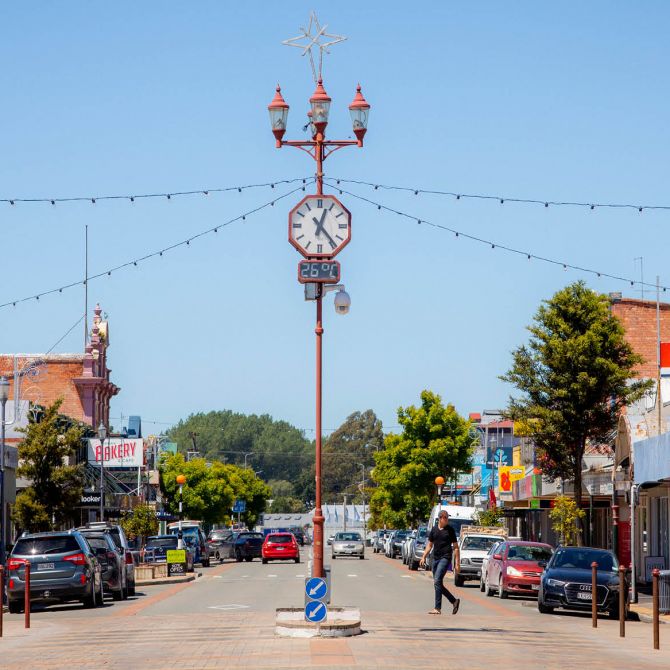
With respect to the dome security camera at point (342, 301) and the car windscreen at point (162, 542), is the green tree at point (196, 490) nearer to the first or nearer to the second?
the car windscreen at point (162, 542)

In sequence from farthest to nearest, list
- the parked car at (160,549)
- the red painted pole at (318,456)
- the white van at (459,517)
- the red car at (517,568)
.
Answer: the white van at (459,517) → the parked car at (160,549) → the red car at (517,568) → the red painted pole at (318,456)

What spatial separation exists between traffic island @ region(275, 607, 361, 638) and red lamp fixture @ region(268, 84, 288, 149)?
6875 millimetres

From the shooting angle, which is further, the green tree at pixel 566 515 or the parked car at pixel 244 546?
the parked car at pixel 244 546

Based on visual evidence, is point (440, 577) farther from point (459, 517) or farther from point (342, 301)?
point (459, 517)

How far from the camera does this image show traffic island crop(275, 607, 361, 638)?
63.4 feet

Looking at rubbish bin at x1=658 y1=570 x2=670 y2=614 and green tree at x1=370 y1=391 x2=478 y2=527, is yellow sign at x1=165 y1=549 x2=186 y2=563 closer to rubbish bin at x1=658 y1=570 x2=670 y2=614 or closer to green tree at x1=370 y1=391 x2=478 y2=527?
rubbish bin at x1=658 y1=570 x2=670 y2=614

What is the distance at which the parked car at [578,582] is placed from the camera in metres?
28.1

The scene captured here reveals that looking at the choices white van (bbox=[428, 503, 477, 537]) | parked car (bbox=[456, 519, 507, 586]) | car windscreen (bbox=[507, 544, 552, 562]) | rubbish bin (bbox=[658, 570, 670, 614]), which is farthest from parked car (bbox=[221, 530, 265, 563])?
rubbish bin (bbox=[658, 570, 670, 614])

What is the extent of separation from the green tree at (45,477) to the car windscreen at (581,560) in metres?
27.0

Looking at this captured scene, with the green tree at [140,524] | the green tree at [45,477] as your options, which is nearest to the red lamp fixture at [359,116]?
the green tree at [45,477]

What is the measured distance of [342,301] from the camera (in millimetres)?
20562

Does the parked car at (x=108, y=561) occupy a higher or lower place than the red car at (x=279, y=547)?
higher

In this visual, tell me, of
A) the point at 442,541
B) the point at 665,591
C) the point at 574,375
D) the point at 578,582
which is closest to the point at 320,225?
the point at 442,541

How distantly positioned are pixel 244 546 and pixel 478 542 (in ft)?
111
